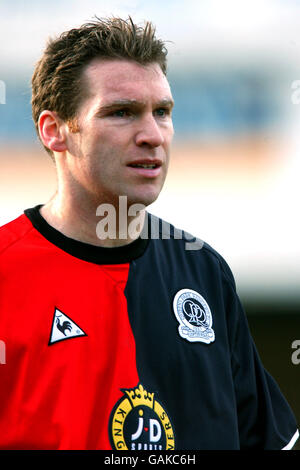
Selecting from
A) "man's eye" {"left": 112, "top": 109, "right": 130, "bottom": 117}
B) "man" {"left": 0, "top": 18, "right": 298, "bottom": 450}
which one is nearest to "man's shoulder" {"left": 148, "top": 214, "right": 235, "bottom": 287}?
"man" {"left": 0, "top": 18, "right": 298, "bottom": 450}

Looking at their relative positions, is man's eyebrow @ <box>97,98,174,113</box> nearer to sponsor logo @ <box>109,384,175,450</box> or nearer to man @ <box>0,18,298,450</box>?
man @ <box>0,18,298,450</box>

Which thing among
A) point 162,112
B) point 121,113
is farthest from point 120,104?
point 162,112

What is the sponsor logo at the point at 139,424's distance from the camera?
1773 mm

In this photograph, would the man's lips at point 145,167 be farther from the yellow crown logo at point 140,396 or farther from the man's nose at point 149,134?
the yellow crown logo at point 140,396

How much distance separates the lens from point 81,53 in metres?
1.94

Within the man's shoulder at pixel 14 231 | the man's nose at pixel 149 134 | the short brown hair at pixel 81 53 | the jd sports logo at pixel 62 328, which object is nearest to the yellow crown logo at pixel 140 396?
the jd sports logo at pixel 62 328

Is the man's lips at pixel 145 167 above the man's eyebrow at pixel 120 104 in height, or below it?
below

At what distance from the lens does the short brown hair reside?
1908 millimetres

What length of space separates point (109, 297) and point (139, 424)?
0.35 meters

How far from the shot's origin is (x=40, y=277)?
186 centimetres

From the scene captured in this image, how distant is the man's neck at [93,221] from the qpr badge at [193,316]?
263mm

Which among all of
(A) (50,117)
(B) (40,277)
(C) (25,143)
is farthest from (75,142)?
(C) (25,143)

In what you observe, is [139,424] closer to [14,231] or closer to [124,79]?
[14,231]
